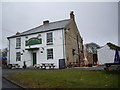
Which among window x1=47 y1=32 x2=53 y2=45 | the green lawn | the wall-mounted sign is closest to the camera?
the green lawn

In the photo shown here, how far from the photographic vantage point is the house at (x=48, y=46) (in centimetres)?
2748

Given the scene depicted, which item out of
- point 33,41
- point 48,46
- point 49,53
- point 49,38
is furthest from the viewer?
point 33,41

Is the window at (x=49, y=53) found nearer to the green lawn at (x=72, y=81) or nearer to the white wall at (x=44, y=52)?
the white wall at (x=44, y=52)

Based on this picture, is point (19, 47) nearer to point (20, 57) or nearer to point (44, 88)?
point (20, 57)

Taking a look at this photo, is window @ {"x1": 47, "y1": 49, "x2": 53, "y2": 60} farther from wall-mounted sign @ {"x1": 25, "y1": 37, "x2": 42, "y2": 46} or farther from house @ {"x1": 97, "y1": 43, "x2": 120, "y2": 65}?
house @ {"x1": 97, "y1": 43, "x2": 120, "y2": 65}

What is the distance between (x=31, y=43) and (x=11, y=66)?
5058 millimetres

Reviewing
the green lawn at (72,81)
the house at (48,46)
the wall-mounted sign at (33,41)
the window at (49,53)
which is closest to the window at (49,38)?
the house at (48,46)

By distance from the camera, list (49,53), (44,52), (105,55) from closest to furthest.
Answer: (49,53)
(44,52)
(105,55)

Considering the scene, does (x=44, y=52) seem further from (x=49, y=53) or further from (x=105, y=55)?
(x=105, y=55)

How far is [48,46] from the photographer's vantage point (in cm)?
2853

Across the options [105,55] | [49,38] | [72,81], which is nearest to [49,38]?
[49,38]

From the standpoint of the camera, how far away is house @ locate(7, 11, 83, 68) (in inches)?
1082

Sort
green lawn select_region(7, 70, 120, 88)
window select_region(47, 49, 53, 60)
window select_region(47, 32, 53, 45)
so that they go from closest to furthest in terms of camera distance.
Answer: green lawn select_region(7, 70, 120, 88)
window select_region(47, 49, 53, 60)
window select_region(47, 32, 53, 45)

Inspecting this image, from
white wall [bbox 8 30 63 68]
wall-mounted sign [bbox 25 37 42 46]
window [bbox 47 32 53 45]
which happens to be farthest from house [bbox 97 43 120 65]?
wall-mounted sign [bbox 25 37 42 46]
